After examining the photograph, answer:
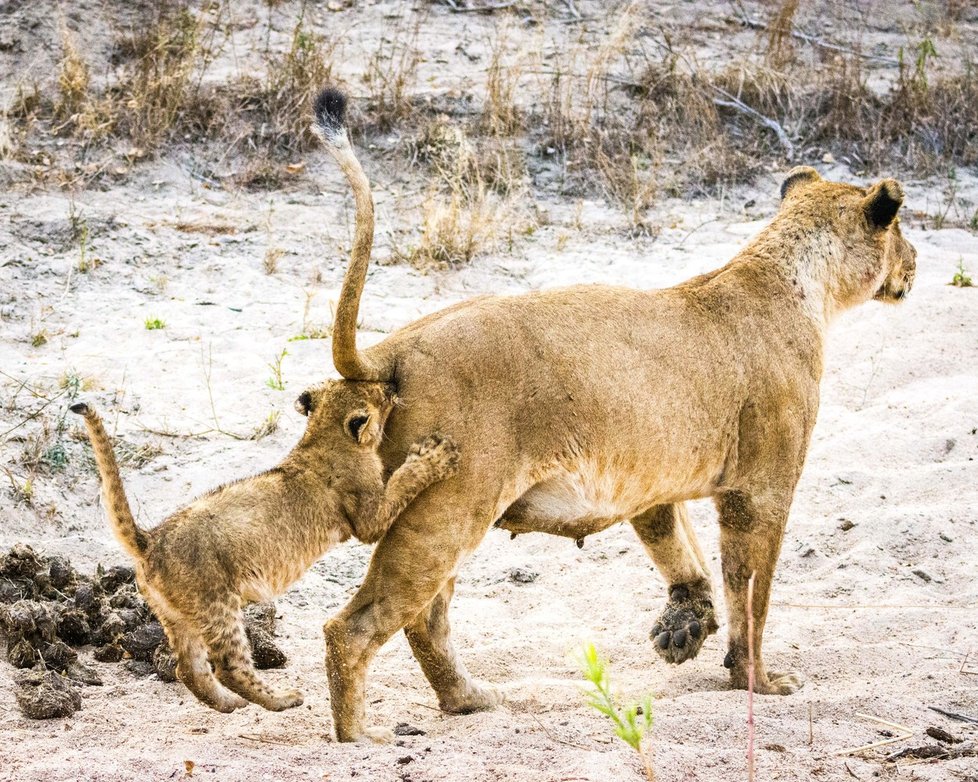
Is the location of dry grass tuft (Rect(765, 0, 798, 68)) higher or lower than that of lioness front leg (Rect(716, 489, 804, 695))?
higher

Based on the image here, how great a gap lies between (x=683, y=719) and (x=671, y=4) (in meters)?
10.5

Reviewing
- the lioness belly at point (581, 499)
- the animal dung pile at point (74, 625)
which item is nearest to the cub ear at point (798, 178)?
the lioness belly at point (581, 499)

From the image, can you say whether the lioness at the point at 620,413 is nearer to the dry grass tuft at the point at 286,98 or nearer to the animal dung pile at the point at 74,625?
the animal dung pile at the point at 74,625

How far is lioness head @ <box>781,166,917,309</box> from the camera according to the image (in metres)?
5.88

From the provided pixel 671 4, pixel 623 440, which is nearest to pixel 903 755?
pixel 623 440

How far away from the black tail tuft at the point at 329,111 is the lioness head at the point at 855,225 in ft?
7.44

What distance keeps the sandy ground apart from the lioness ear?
105 cm

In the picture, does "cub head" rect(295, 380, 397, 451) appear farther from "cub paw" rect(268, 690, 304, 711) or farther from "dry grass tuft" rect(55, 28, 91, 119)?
"dry grass tuft" rect(55, 28, 91, 119)

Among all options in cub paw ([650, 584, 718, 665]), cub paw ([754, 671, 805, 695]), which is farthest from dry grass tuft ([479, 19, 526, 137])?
cub paw ([754, 671, 805, 695])

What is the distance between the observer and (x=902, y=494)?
714cm

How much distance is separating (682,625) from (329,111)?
2.63 meters

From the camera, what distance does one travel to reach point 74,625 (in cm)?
546

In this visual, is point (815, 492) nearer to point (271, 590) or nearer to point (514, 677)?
point (514, 677)

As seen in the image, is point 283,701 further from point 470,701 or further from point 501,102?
point 501,102
